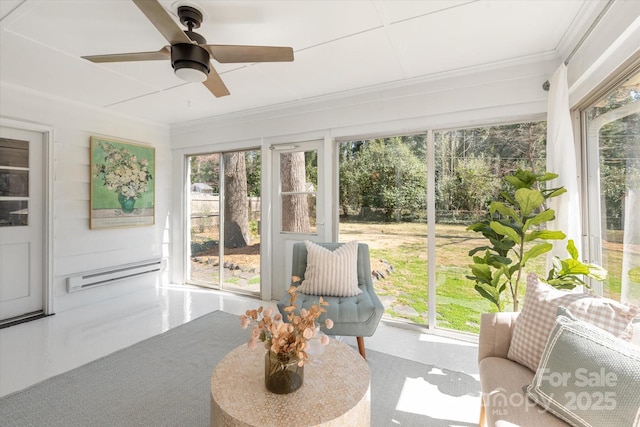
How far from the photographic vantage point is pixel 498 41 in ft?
7.35

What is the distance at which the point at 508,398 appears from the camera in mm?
1249

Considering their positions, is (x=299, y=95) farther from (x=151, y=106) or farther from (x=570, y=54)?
(x=570, y=54)

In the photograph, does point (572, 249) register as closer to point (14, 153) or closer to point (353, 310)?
point (353, 310)

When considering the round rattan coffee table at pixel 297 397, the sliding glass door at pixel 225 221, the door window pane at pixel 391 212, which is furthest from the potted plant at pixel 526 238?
the sliding glass door at pixel 225 221

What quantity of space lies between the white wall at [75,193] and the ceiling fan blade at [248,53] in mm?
2803

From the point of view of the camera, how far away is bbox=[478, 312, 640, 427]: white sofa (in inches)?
45.1

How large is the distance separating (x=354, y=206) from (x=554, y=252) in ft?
5.95

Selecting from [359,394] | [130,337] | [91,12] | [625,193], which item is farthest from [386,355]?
[91,12]

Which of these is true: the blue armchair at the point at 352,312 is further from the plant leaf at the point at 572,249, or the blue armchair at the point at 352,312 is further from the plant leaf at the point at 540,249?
the plant leaf at the point at 572,249

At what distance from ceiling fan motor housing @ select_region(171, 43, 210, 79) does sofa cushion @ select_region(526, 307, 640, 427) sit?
2.20m

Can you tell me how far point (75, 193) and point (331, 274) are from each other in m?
3.25

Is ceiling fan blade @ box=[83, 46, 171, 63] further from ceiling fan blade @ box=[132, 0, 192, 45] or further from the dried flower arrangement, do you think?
the dried flower arrangement

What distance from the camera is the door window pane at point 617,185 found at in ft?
5.45

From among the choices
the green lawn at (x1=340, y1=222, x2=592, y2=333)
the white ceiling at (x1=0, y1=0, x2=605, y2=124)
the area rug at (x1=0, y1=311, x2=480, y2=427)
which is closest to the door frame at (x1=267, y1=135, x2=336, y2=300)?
the green lawn at (x1=340, y1=222, x2=592, y2=333)
